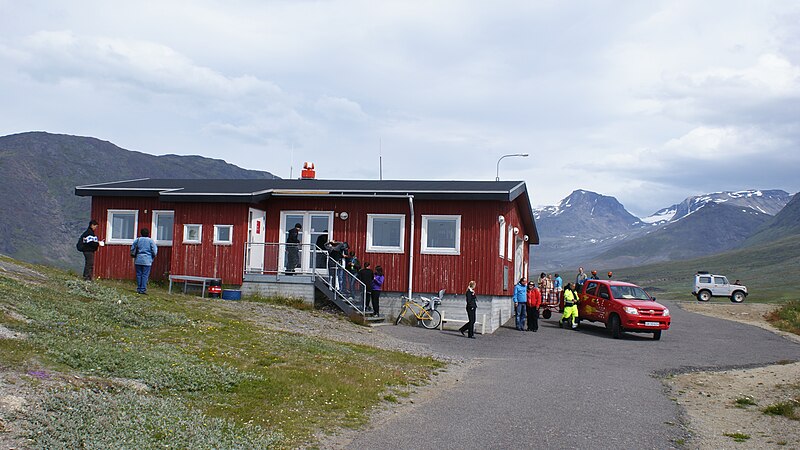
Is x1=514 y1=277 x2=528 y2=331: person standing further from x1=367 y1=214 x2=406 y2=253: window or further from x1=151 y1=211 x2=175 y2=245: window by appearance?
x1=151 y1=211 x2=175 y2=245: window

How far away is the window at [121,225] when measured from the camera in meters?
26.2

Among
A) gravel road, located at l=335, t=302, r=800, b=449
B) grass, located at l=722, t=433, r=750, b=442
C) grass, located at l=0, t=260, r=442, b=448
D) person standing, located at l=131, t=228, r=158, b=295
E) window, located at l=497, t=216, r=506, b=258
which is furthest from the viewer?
window, located at l=497, t=216, r=506, b=258

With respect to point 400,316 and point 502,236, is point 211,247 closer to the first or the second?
point 400,316

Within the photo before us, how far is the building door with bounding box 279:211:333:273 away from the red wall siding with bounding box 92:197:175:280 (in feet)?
13.4

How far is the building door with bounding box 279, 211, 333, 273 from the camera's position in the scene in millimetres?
24922

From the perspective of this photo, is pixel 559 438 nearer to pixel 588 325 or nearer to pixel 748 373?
pixel 748 373

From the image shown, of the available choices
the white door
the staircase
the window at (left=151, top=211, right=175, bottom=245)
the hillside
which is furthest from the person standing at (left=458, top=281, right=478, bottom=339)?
the hillside

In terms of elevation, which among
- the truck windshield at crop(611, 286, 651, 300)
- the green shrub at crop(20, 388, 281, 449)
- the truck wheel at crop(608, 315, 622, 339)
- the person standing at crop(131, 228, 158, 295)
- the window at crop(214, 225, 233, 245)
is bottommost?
the green shrub at crop(20, 388, 281, 449)

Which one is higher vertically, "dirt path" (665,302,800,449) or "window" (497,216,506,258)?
"window" (497,216,506,258)

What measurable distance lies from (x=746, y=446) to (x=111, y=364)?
864 centimetres

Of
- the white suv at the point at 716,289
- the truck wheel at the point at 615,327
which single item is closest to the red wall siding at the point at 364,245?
the truck wheel at the point at 615,327

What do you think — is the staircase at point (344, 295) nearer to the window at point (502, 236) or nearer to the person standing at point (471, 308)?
the person standing at point (471, 308)

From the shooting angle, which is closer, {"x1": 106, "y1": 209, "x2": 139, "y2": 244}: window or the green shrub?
the green shrub

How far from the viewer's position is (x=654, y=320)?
23391 millimetres
